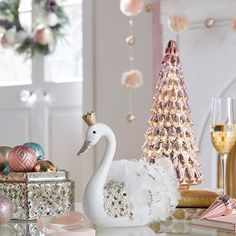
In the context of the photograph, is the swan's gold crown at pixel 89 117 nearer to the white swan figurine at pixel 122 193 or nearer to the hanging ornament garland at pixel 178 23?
the white swan figurine at pixel 122 193

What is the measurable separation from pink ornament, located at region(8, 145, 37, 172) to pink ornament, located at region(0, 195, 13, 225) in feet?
0.37

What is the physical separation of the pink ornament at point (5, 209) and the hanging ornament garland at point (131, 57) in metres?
1.99

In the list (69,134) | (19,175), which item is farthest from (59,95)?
(19,175)

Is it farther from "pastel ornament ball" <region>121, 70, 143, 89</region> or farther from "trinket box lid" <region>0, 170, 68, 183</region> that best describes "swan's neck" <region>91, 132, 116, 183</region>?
"pastel ornament ball" <region>121, 70, 143, 89</region>

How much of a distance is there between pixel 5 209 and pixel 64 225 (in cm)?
16

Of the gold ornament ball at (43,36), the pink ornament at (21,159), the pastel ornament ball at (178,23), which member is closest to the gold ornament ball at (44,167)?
the pink ornament at (21,159)

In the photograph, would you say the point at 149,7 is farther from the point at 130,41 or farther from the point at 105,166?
the point at 105,166

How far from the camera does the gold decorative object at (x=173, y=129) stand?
5.13ft

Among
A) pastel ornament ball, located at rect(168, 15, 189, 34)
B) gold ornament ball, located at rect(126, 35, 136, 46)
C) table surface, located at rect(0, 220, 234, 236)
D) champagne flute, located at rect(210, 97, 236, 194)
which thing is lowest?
table surface, located at rect(0, 220, 234, 236)

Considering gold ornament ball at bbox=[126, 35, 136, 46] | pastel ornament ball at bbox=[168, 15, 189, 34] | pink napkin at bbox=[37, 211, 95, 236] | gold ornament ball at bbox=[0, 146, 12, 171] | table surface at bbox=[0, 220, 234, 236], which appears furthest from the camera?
gold ornament ball at bbox=[126, 35, 136, 46]

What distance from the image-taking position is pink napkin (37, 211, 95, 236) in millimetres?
1135

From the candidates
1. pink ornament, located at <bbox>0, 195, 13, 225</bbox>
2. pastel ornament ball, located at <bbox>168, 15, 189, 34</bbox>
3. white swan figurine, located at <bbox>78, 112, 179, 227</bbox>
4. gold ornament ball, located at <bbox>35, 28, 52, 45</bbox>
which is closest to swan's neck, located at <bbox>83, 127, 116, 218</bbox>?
white swan figurine, located at <bbox>78, 112, 179, 227</bbox>

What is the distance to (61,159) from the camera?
13.2 feet

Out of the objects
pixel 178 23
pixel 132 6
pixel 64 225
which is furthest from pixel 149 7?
pixel 64 225
